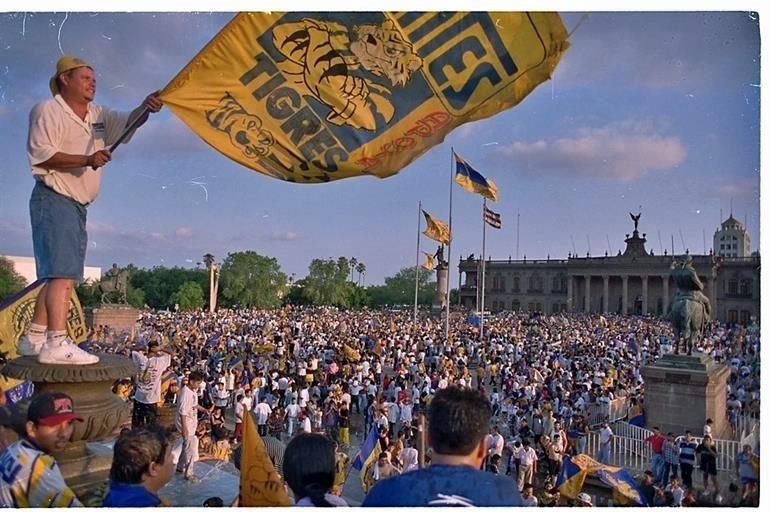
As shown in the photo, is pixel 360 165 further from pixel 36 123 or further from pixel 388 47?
pixel 36 123

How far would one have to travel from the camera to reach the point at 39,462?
3.24m

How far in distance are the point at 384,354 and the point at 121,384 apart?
11.7 meters

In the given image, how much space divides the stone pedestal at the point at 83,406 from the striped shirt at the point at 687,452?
8519 millimetres

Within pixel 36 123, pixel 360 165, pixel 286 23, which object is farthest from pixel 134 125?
pixel 360 165

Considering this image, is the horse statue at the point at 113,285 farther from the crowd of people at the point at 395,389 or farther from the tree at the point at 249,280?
the tree at the point at 249,280

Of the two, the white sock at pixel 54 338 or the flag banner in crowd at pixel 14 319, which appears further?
the flag banner in crowd at pixel 14 319

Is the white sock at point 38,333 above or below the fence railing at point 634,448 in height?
above

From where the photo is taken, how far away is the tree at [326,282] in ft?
218

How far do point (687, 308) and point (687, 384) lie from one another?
176cm

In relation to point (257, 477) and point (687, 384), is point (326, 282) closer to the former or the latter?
point (687, 384)

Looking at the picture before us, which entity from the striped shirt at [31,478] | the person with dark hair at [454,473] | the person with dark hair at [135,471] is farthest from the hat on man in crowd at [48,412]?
the person with dark hair at [454,473]

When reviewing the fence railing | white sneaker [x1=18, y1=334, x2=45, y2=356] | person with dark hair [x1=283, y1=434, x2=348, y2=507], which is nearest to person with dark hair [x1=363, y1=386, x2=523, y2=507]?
person with dark hair [x1=283, y1=434, x2=348, y2=507]

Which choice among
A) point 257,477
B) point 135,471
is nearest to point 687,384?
point 257,477

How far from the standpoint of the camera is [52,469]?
3.29m
